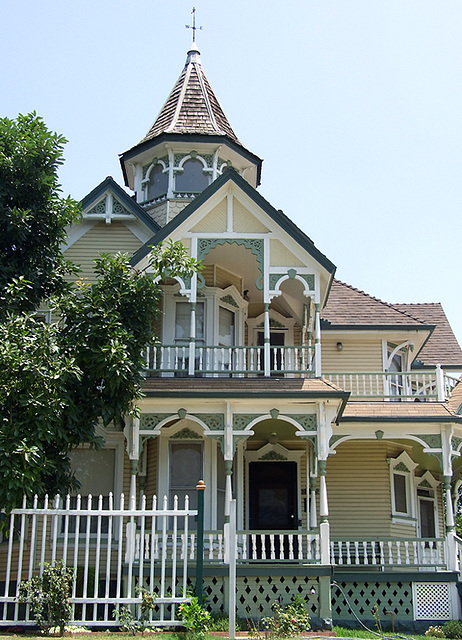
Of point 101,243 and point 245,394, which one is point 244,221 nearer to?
point 245,394

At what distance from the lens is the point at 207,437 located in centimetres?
1825

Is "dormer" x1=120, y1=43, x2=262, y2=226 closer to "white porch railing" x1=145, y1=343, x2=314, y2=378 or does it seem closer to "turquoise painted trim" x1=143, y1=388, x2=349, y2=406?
"white porch railing" x1=145, y1=343, x2=314, y2=378

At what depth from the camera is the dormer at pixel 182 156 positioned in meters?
22.4

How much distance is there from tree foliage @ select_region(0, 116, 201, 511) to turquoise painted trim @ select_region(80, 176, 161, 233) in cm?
412

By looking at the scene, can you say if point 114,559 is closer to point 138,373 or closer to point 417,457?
point 138,373

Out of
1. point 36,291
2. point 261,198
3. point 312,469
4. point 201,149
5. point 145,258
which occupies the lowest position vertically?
point 312,469

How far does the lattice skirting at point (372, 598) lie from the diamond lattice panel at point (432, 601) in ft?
0.54

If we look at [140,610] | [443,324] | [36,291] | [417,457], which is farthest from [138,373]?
[443,324]

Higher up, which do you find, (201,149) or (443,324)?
(201,149)

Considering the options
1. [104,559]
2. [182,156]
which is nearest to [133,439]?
[104,559]

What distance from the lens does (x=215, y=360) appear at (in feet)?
58.4

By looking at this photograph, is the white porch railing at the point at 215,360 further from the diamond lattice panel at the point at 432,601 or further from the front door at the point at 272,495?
the diamond lattice panel at the point at 432,601

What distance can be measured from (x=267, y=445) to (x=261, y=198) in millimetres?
6028

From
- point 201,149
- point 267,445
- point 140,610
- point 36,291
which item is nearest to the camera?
point 140,610
